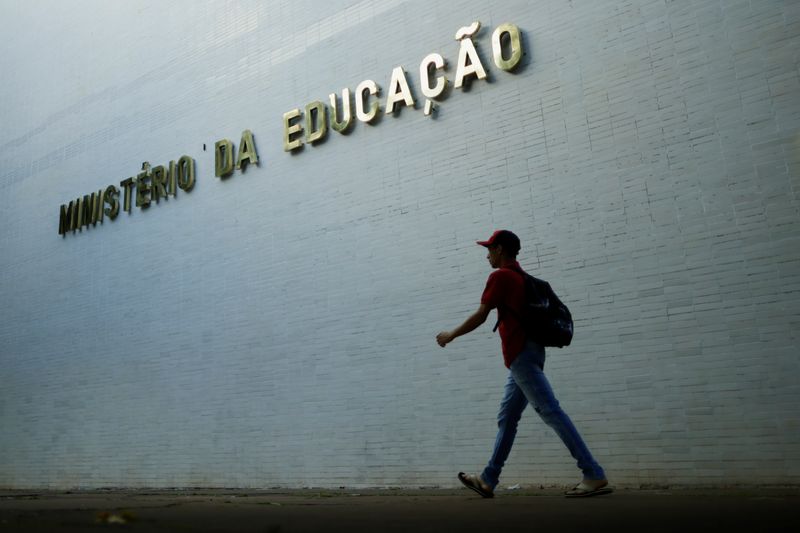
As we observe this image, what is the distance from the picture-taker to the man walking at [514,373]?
4.05 m

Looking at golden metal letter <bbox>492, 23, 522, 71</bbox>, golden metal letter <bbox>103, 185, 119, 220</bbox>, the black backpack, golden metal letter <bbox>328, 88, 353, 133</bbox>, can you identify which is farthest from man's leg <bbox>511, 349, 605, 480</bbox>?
golden metal letter <bbox>103, 185, 119, 220</bbox>

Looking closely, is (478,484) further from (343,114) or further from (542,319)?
(343,114)

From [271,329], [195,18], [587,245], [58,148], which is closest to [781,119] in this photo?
[587,245]

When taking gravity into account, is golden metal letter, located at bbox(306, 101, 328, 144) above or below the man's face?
above

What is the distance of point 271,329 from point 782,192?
5356mm

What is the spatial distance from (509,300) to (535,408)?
2.21 ft

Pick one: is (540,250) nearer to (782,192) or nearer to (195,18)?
(782,192)

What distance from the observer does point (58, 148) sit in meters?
11.6

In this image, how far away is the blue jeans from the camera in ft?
13.2

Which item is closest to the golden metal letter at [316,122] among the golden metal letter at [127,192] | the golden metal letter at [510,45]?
the golden metal letter at [510,45]

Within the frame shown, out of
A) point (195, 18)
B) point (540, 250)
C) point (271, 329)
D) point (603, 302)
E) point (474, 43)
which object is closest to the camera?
point (603, 302)

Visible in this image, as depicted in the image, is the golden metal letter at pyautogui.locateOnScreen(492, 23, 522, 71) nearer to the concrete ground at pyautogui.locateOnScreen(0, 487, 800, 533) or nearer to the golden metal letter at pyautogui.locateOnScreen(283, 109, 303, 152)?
the golden metal letter at pyautogui.locateOnScreen(283, 109, 303, 152)

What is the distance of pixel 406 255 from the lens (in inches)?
277

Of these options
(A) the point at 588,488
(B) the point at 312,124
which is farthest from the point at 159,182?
(A) the point at 588,488
